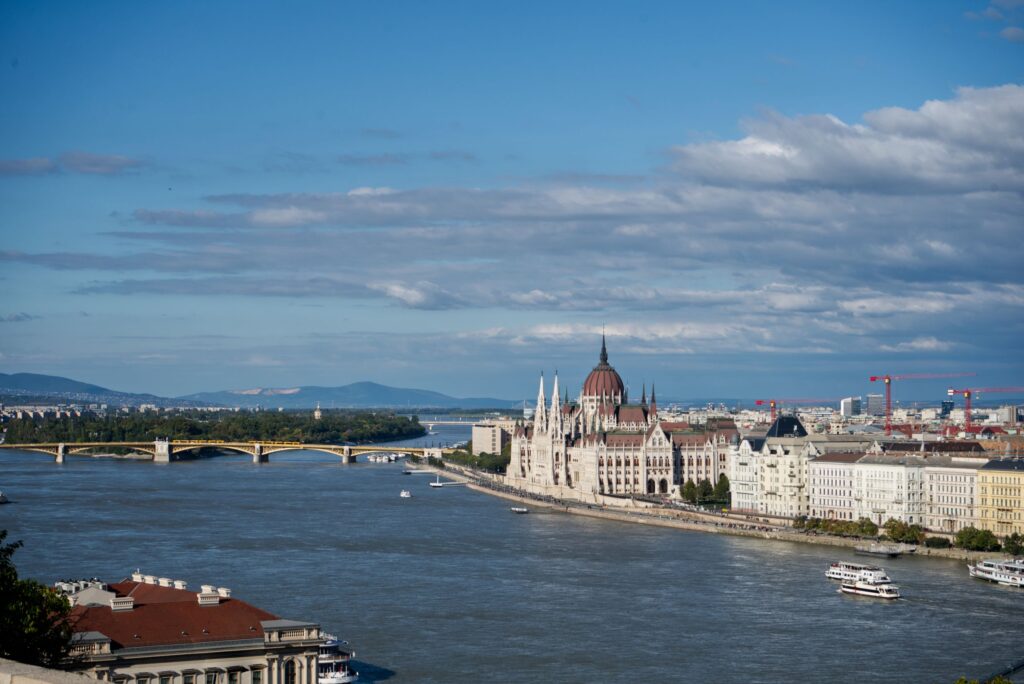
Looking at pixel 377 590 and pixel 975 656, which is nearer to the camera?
pixel 975 656

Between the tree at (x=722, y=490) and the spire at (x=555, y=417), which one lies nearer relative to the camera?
the tree at (x=722, y=490)

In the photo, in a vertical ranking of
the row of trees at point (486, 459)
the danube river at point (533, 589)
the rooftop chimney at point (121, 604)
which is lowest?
the danube river at point (533, 589)

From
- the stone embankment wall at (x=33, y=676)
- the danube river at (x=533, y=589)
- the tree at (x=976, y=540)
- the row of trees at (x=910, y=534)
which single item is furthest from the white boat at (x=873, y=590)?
the stone embankment wall at (x=33, y=676)

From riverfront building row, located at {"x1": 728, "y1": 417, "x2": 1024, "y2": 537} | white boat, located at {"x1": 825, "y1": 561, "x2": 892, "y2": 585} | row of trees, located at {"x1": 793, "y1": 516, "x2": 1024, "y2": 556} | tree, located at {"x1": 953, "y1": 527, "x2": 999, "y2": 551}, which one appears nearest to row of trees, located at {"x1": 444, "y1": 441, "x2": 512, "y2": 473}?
riverfront building row, located at {"x1": 728, "y1": 417, "x2": 1024, "y2": 537}

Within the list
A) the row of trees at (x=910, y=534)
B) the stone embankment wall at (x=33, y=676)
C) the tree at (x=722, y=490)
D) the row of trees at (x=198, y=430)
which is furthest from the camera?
the row of trees at (x=198, y=430)

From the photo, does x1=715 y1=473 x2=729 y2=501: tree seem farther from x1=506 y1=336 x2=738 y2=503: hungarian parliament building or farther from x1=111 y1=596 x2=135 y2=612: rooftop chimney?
x1=111 y1=596 x2=135 y2=612: rooftop chimney

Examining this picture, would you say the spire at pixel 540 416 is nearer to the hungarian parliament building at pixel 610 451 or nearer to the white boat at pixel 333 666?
the hungarian parliament building at pixel 610 451

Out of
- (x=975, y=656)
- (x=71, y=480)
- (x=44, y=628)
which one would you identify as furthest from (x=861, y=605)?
(x=71, y=480)

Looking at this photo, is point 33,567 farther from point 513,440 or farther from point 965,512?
point 513,440
